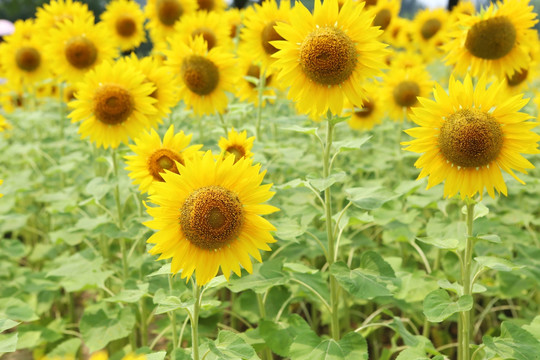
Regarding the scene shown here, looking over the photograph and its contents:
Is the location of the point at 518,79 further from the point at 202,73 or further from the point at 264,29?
the point at 202,73

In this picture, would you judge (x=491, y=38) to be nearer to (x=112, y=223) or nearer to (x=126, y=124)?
(x=126, y=124)

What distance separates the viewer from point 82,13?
193 inches

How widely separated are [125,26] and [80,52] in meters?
1.47

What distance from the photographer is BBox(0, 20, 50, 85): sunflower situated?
514 centimetres

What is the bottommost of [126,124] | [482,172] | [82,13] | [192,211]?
[192,211]

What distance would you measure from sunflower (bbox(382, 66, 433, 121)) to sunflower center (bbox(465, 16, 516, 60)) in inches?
59.4

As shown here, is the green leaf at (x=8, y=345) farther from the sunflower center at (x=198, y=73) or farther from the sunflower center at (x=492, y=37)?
the sunflower center at (x=492, y=37)

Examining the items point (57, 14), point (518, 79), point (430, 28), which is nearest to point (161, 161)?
point (518, 79)

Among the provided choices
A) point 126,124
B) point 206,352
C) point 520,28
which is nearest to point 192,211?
point 206,352

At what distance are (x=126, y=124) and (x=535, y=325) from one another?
2.33 metres

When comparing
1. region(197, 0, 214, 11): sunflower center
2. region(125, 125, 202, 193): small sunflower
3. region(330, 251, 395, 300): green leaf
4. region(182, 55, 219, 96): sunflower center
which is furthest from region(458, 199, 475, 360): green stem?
region(197, 0, 214, 11): sunflower center

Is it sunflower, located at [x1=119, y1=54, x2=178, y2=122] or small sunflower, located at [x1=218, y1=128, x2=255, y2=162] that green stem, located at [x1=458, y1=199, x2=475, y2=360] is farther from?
sunflower, located at [x1=119, y1=54, x2=178, y2=122]

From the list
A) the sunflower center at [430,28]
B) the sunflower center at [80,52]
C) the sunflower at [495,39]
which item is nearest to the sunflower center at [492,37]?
the sunflower at [495,39]

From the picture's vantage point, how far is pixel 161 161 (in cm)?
226
